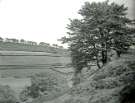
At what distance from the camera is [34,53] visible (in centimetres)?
4716

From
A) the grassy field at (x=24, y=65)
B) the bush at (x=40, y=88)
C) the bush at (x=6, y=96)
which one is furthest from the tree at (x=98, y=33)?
the grassy field at (x=24, y=65)

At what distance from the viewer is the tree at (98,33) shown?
19.2 metres

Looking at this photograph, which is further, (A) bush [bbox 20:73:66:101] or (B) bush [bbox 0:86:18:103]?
(A) bush [bbox 20:73:66:101]

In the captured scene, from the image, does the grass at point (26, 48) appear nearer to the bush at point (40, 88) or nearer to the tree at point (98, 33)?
the bush at point (40, 88)

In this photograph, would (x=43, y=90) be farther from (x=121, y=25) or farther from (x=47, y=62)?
(x=47, y=62)

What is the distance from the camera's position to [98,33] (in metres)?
19.7

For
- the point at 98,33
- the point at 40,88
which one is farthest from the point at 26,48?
the point at 98,33

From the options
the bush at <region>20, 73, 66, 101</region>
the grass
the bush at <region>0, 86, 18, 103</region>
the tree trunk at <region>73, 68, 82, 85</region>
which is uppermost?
the grass

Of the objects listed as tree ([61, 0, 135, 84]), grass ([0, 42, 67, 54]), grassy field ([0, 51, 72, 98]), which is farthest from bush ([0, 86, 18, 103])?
grass ([0, 42, 67, 54])

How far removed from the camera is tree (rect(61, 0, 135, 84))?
63.1 ft

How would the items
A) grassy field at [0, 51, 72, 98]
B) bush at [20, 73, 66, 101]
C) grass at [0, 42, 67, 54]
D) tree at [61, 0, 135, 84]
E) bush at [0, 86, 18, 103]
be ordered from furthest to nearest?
grass at [0, 42, 67, 54], grassy field at [0, 51, 72, 98], bush at [20, 73, 66, 101], bush at [0, 86, 18, 103], tree at [61, 0, 135, 84]

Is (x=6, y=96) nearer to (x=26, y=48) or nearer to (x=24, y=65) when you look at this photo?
(x=24, y=65)

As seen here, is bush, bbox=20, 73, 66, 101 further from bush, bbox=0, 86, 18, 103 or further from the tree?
the tree

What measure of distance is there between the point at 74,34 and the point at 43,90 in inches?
372
